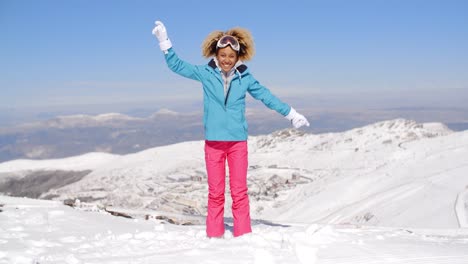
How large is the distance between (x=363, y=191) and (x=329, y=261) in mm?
12649

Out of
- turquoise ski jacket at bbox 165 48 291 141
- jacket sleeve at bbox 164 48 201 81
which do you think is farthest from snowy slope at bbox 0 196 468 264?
jacket sleeve at bbox 164 48 201 81

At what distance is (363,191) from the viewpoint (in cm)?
1617

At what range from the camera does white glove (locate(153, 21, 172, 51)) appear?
5.50 metres

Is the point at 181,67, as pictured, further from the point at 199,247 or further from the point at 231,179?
the point at 199,247

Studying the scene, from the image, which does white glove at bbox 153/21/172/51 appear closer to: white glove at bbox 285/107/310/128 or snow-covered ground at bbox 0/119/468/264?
white glove at bbox 285/107/310/128

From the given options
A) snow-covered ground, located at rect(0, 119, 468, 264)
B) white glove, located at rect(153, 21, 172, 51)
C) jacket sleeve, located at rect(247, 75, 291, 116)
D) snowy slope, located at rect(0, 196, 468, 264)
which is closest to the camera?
snowy slope, located at rect(0, 196, 468, 264)

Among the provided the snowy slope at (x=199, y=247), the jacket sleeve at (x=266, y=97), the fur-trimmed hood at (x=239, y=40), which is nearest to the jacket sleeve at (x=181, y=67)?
the fur-trimmed hood at (x=239, y=40)

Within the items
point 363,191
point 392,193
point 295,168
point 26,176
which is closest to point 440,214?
point 392,193

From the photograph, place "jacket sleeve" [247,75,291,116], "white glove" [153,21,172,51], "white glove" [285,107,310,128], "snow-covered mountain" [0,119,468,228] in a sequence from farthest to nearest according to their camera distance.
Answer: "snow-covered mountain" [0,119,468,228], "white glove" [285,107,310,128], "jacket sleeve" [247,75,291,116], "white glove" [153,21,172,51]

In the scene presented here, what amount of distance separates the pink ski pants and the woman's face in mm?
983

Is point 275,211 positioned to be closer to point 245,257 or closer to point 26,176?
point 245,257

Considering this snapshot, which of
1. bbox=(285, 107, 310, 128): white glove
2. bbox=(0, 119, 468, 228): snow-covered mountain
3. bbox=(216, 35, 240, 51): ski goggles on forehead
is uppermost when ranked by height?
bbox=(216, 35, 240, 51): ski goggles on forehead

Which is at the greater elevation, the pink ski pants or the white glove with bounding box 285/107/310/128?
the white glove with bounding box 285/107/310/128

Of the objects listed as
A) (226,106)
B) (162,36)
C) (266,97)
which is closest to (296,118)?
(266,97)
